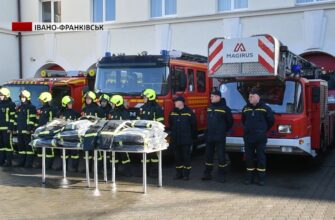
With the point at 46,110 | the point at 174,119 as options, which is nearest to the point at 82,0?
the point at 46,110

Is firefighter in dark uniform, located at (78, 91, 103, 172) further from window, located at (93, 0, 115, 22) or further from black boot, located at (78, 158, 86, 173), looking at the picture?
window, located at (93, 0, 115, 22)

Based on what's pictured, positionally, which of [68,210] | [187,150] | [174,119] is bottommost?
[68,210]

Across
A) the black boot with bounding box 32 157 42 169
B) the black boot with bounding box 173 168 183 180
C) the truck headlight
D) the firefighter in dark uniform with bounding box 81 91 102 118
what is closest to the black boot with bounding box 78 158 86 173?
the black boot with bounding box 32 157 42 169

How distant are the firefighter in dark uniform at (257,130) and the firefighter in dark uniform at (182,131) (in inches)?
41.8

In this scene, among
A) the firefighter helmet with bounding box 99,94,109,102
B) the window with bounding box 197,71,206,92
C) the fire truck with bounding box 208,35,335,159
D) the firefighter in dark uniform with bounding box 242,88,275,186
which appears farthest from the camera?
the window with bounding box 197,71,206,92

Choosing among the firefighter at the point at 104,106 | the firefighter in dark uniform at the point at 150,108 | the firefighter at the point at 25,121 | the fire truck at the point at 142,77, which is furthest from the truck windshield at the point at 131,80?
the firefighter at the point at 25,121

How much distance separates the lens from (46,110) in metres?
10.5

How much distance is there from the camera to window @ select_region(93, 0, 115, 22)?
68.5 ft

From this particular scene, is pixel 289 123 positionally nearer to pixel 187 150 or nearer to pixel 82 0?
pixel 187 150

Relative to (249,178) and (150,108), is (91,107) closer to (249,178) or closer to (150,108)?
(150,108)

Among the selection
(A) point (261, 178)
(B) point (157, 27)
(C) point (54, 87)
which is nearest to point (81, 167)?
(C) point (54, 87)

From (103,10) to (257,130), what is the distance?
549 inches

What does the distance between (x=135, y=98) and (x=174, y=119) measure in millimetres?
1523

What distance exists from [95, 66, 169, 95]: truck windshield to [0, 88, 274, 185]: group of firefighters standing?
1.36 ft
